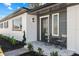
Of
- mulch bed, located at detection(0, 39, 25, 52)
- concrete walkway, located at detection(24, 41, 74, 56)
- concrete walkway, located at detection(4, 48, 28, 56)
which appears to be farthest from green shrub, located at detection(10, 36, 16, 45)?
concrete walkway, located at detection(24, 41, 74, 56)

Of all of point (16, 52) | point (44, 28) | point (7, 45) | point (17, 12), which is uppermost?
point (17, 12)

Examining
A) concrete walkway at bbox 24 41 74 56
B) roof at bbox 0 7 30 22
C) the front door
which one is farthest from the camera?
→ the front door

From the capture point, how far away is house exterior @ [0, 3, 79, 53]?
291 cm

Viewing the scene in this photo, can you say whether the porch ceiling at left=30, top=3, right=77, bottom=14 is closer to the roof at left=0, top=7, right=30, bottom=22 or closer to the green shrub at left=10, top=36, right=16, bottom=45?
the roof at left=0, top=7, right=30, bottom=22

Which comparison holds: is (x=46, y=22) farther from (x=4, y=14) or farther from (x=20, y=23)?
(x=4, y=14)

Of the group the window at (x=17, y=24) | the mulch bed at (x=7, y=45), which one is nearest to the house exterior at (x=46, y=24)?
the window at (x=17, y=24)

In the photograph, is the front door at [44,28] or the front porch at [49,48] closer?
the front porch at [49,48]

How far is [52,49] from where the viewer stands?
2.97 metres

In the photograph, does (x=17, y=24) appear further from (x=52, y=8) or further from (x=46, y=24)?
(x=52, y=8)

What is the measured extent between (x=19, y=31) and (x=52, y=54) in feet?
3.01

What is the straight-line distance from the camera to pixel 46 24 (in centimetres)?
314

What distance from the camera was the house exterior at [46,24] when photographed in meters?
2.91

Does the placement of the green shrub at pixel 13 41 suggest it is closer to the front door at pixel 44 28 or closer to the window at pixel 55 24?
the front door at pixel 44 28

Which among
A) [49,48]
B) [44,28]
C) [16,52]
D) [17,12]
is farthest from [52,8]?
[16,52]
